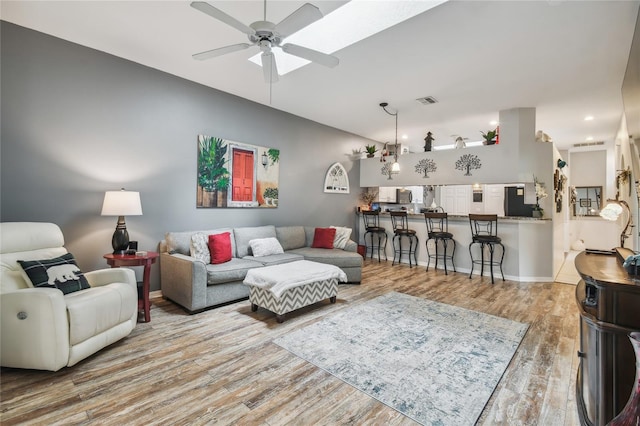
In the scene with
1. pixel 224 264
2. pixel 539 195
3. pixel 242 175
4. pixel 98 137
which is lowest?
pixel 224 264

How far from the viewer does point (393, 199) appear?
25.7 ft

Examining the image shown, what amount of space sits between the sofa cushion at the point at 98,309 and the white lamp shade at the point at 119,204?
2.75 ft

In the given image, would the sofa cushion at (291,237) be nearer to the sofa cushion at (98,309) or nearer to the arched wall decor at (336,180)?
the arched wall decor at (336,180)

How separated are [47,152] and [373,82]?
3.87m

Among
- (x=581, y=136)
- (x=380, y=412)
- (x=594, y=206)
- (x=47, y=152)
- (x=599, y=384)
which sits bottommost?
(x=380, y=412)

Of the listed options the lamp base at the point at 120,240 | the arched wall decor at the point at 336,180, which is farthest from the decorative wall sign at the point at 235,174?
the arched wall decor at the point at 336,180

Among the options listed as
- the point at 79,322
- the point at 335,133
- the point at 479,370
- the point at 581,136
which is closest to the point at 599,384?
the point at 479,370

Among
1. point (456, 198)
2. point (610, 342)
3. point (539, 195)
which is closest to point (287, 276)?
point (610, 342)

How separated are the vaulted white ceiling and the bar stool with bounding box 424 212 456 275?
74.4 inches

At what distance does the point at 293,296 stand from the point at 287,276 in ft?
0.73

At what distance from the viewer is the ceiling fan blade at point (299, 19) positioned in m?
1.94

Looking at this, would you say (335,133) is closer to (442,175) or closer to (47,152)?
(442,175)

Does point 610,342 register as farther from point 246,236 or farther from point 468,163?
point 468,163

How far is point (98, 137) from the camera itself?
330cm
